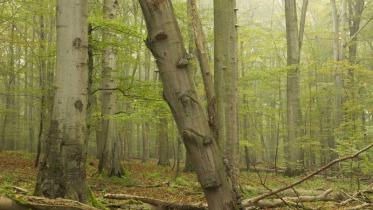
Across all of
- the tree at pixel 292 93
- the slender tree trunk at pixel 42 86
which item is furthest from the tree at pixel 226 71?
the tree at pixel 292 93

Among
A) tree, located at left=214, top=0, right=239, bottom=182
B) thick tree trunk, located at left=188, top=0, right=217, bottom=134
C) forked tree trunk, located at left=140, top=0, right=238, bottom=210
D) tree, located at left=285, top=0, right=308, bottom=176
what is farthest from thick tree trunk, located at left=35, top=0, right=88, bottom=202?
tree, located at left=285, top=0, right=308, bottom=176

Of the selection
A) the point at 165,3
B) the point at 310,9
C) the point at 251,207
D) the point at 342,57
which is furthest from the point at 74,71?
the point at 310,9

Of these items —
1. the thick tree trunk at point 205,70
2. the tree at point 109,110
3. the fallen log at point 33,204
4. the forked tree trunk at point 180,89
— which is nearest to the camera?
the forked tree trunk at point 180,89

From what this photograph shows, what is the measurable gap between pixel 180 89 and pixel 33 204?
2.66 m

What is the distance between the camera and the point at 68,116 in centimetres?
508

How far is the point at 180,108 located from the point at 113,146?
10.6m

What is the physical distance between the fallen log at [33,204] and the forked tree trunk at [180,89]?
7.68 ft

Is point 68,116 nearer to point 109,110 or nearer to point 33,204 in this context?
point 33,204

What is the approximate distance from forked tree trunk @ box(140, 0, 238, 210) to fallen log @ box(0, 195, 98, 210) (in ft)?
7.68

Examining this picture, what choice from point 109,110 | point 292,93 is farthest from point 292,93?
point 109,110

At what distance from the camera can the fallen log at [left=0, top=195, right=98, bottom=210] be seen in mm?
3934

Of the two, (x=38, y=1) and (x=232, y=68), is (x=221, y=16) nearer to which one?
(x=232, y=68)

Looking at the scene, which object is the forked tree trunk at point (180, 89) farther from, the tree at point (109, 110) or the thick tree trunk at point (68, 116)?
the tree at point (109, 110)

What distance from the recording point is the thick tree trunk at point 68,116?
4898mm
